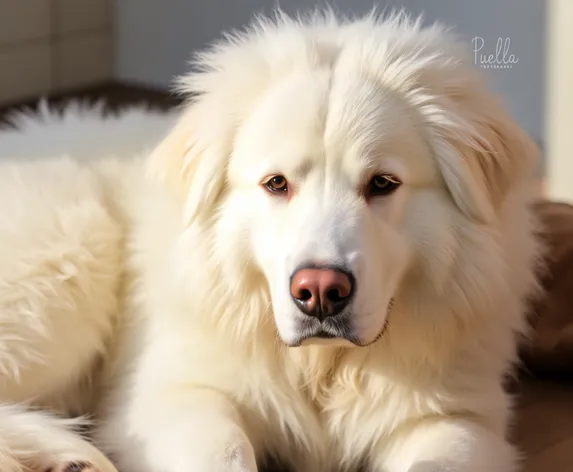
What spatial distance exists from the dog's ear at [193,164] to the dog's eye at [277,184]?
13 centimetres

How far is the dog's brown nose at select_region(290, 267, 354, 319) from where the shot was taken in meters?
1.46

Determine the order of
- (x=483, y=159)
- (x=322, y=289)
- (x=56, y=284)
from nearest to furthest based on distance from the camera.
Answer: (x=322, y=289), (x=483, y=159), (x=56, y=284)

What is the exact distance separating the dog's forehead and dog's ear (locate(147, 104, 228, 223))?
0.16 ft

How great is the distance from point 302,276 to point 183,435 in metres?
0.43

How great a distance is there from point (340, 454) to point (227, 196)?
57 centimetres

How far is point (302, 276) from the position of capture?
1.47m

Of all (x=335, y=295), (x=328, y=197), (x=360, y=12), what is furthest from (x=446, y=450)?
(x=360, y=12)

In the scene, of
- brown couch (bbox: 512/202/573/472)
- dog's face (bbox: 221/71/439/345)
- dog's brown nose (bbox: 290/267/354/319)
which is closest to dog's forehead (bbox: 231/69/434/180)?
dog's face (bbox: 221/71/439/345)

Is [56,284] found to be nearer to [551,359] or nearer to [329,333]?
[329,333]

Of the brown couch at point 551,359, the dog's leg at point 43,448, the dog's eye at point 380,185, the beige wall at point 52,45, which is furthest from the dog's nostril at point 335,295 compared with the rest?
the beige wall at point 52,45

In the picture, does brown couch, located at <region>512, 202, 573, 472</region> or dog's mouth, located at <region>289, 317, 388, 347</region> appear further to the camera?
brown couch, located at <region>512, 202, 573, 472</region>

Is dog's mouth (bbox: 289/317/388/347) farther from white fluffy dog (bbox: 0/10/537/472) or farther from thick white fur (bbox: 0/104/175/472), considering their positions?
thick white fur (bbox: 0/104/175/472)

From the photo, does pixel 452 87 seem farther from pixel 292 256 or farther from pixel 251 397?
pixel 251 397

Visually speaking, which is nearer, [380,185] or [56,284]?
[380,185]
